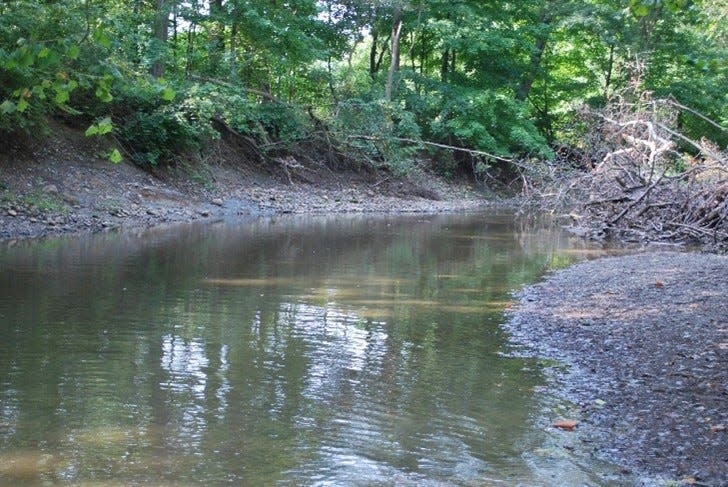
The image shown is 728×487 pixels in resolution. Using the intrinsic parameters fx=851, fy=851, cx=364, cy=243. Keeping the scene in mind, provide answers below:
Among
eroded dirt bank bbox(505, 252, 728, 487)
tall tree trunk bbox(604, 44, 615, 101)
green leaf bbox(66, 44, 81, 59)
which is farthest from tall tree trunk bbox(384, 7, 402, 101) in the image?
green leaf bbox(66, 44, 81, 59)

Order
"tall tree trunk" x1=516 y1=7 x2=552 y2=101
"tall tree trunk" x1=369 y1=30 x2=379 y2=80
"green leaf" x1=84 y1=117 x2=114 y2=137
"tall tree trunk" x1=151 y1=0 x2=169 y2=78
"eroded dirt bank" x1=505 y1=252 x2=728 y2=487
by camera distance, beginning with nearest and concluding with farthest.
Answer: "green leaf" x1=84 y1=117 x2=114 y2=137 < "eroded dirt bank" x1=505 y1=252 x2=728 y2=487 < "tall tree trunk" x1=151 y1=0 x2=169 y2=78 < "tall tree trunk" x1=369 y1=30 x2=379 y2=80 < "tall tree trunk" x1=516 y1=7 x2=552 y2=101

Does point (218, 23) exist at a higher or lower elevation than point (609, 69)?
lower

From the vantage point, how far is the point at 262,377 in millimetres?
7238

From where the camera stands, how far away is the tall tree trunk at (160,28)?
78.3 ft

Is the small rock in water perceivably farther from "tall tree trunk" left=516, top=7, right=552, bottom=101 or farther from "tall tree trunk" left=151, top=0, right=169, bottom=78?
"tall tree trunk" left=516, top=7, right=552, bottom=101

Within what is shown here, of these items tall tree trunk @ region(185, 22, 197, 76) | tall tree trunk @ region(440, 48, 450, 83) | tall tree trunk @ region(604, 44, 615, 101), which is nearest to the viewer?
tall tree trunk @ region(185, 22, 197, 76)

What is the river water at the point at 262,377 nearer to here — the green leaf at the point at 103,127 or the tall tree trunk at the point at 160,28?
the green leaf at the point at 103,127

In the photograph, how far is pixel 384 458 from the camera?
5.44 m

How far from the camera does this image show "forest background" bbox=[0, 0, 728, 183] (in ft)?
70.9

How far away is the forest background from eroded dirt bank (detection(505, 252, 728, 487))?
4681 millimetres

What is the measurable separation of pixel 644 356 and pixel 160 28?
2021cm

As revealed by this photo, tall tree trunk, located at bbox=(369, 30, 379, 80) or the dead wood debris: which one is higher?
tall tree trunk, located at bbox=(369, 30, 379, 80)

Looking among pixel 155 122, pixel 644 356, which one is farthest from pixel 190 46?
pixel 644 356

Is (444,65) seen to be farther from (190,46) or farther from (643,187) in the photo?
(643,187)
